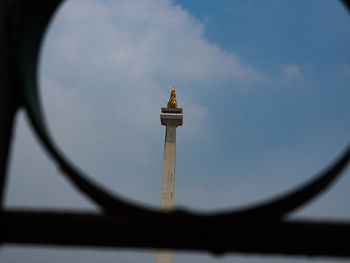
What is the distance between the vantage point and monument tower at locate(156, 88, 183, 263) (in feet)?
53.1

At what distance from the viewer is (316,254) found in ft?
7.16

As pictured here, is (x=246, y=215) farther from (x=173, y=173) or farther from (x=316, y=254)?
(x=173, y=173)

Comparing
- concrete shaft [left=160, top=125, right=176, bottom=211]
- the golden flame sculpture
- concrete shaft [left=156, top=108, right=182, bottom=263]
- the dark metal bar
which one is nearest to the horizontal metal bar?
the dark metal bar

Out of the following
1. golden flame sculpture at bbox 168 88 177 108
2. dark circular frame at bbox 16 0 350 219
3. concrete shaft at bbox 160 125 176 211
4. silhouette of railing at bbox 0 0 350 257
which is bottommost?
silhouette of railing at bbox 0 0 350 257

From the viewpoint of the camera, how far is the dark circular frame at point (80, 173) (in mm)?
2414

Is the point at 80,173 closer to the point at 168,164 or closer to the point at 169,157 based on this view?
the point at 168,164

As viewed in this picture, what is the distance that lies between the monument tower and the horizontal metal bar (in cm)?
1403

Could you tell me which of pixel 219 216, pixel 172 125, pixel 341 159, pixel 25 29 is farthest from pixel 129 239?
pixel 172 125

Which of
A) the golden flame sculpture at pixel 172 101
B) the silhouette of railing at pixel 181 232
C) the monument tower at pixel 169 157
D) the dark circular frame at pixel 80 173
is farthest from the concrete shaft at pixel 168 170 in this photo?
the silhouette of railing at pixel 181 232

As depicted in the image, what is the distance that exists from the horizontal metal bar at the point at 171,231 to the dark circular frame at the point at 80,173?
0.34 ft

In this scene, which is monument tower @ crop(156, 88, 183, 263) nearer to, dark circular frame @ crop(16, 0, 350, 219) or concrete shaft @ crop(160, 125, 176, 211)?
concrete shaft @ crop(160, 125, 176, 211)

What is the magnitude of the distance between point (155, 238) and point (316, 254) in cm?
104

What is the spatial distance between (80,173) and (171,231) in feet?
3.03

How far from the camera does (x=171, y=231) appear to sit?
2.14m
